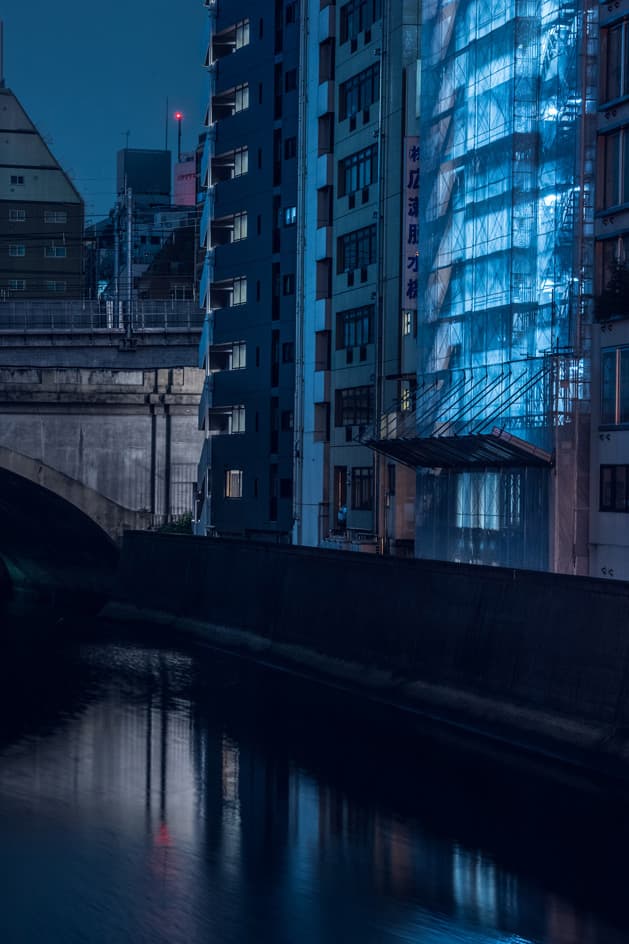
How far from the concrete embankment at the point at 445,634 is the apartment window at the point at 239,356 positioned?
1425cm

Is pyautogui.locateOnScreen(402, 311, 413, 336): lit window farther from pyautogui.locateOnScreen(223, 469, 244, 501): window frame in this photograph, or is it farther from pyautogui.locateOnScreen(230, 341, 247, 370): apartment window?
pyautogui.locateOnScreen(223, 469, 244, 501): window frame

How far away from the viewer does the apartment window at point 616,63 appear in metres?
40.1

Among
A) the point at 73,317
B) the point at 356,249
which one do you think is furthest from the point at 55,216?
the point at 356,249

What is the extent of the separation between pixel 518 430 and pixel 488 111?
10.6m

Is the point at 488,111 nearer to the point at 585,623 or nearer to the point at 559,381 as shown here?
the point at 559,381

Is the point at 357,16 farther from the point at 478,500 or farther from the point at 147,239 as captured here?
the point at 147,239

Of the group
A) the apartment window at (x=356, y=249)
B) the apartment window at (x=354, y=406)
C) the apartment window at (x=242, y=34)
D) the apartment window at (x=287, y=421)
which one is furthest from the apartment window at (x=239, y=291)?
the apartment window at (x=242, y=34)

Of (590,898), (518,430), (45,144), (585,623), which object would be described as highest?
(45,144)

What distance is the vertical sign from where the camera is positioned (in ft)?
174

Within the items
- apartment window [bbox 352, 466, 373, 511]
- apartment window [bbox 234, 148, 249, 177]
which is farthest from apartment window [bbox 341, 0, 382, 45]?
apartment window [bbox 352, 466, 373, 511]

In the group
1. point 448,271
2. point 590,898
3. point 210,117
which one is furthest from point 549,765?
point 210,117

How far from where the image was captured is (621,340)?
40.1 m

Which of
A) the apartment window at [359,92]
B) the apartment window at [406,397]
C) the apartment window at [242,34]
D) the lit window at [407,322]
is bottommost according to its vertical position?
the apartment window at [406,397]

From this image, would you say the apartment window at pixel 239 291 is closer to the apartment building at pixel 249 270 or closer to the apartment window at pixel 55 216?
the apartment building at pixel 249 270
